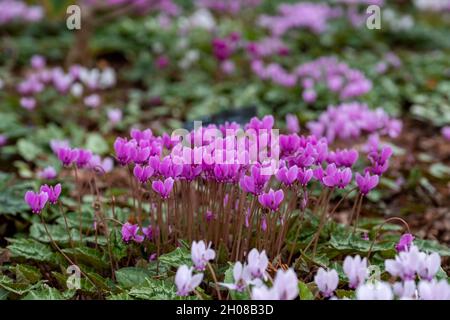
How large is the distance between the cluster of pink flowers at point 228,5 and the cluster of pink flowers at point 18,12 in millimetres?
1835

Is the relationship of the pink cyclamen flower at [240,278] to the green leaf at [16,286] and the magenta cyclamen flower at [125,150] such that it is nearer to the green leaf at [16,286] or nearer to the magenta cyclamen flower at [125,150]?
the magenta cyclamen flower at [125,150]

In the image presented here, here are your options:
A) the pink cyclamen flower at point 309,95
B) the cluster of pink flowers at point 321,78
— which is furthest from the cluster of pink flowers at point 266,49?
the pink cyclamen flower at point 309,95

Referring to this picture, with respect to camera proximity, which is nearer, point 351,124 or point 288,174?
point 288,174

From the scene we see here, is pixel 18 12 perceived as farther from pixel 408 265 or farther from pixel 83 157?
pixel 408 265

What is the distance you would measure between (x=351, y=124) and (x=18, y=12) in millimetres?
4420

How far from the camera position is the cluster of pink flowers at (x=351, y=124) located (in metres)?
3.52

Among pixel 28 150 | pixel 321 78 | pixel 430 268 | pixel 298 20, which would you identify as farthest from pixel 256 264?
pixel 298 20

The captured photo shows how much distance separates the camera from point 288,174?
2160 mm

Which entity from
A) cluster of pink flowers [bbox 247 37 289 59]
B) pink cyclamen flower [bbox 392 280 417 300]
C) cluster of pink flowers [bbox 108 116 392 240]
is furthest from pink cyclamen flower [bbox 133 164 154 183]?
cluster of pink flowers [bbox 247 37 289 59]

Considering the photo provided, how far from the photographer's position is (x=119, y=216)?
286 centimetres

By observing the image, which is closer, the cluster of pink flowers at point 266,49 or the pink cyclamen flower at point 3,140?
the pink cyclamen flower at point 3,140

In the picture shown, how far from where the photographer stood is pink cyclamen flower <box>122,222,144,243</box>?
2.32m

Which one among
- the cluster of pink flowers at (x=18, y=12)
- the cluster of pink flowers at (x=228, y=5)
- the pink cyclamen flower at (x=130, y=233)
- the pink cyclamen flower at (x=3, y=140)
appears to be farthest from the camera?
the cluster of pink flowers at (x=228, y=5)
